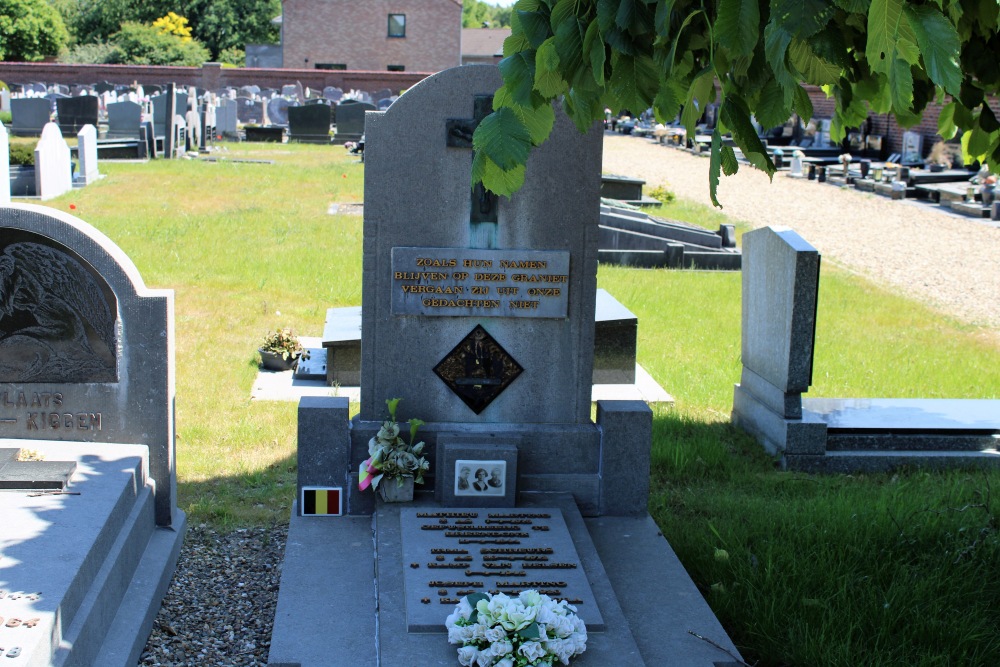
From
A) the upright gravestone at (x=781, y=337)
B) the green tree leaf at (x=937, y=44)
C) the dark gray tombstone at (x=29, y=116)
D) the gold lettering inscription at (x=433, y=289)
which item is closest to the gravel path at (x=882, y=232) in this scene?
the upright gravestone at (x=781, y=337)

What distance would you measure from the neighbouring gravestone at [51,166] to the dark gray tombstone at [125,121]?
807 cm

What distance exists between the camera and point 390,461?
17.3 ft

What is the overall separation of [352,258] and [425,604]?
10034 millimetres

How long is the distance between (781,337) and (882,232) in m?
13.7

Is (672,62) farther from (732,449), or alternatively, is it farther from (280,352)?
(280,352)

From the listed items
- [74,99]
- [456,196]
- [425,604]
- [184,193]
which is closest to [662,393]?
[456,196]

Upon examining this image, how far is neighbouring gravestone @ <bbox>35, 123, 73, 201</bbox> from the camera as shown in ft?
56.9

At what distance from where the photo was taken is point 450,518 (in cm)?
516

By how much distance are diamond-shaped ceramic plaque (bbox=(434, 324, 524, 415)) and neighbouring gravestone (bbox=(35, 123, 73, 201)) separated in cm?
1385

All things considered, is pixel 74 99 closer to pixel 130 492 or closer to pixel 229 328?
pixel 229 328

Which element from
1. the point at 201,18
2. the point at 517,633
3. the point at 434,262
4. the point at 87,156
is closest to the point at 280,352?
the point at 434,262

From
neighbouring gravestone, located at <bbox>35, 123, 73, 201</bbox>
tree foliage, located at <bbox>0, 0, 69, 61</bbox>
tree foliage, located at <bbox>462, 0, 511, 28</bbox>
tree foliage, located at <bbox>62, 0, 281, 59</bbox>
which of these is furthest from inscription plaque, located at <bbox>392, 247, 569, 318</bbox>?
tree foliage, located at <bbox>462, 0, 511, 28</bbox>

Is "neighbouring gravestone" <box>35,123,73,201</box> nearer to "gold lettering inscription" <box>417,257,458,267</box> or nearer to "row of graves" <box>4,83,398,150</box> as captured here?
"row of graves" <box>4,83,398,150</box>

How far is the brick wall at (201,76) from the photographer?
48.2 metres
